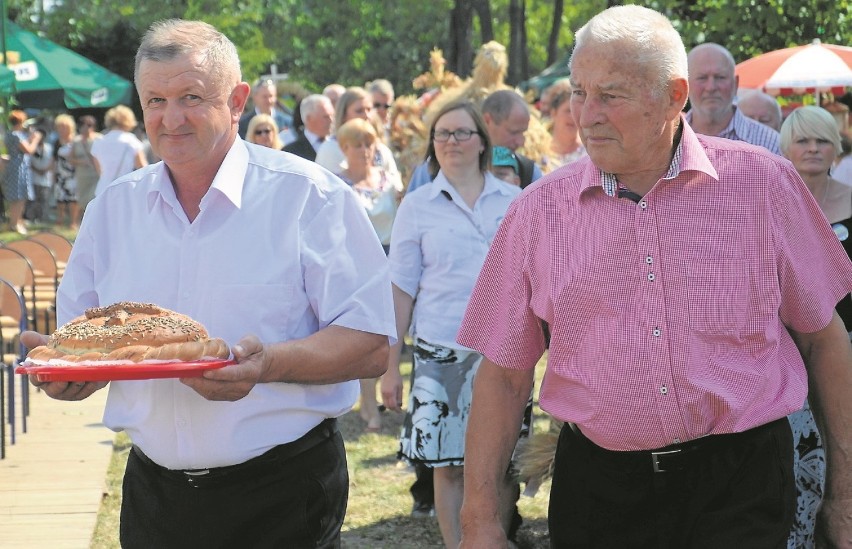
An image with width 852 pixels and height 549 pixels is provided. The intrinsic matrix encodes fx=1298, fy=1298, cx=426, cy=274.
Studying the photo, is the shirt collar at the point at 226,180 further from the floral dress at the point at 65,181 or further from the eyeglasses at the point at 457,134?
the floral dress at the point at 65,181

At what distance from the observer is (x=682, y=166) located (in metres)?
3.28

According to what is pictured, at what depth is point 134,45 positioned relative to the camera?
40.7 meters

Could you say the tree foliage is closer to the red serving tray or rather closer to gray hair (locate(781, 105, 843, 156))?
gray hair (locate(781, 105, 843, 156))

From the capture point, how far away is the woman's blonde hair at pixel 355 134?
9203 mm

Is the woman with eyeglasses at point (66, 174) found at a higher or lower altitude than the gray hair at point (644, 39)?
lower

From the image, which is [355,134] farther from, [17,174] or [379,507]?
[17,174]

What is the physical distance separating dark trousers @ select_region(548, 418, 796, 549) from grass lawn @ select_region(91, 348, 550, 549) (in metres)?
3.41

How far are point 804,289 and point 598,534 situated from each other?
839mm

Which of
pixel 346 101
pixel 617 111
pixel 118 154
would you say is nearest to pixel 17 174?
pixel 118 154

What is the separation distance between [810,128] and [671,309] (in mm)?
3532

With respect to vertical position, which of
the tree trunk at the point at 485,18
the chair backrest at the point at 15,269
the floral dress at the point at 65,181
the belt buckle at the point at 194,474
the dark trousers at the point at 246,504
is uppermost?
the belt buckle at the point at 194,474

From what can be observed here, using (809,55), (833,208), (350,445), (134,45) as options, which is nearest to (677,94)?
(833,208)

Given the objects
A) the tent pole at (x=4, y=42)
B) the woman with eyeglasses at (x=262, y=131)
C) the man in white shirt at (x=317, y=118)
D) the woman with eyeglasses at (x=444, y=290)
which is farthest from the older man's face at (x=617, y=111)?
the tent pole at (x=4, y=42)

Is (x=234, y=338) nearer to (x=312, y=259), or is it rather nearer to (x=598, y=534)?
(x=312, y=259)
